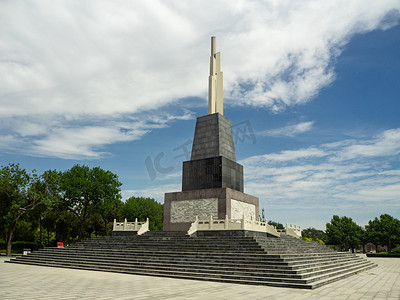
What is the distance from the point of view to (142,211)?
57594 mm

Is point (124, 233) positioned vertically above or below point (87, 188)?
below

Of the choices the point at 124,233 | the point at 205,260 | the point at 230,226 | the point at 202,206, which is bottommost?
the point at 205,260

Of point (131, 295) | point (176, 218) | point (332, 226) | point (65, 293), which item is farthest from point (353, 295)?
point (332, 226)

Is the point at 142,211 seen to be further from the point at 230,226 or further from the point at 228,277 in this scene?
the point at 228,277

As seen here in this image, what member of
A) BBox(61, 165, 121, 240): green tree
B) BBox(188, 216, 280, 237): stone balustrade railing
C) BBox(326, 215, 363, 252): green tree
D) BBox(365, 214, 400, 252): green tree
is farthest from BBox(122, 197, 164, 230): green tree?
BBox(365, 214, 400, 252): green tree

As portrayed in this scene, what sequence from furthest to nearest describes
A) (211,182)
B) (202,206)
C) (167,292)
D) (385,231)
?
1. (385,231)
2. (211,182)
3. (202,206)
4. (167,292)

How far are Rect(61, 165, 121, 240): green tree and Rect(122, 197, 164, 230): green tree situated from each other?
10.6 m

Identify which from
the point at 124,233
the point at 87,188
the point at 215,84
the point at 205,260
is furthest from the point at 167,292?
the point at 87,188

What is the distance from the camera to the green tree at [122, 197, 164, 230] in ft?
186

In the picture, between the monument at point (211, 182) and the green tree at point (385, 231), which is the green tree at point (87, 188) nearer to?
the monument at point (211, 182)

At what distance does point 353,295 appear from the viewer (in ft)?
37.5

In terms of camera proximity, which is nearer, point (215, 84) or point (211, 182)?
point (211, 182)

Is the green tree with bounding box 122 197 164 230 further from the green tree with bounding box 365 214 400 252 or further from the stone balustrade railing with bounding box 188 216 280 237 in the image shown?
the green tree with bounding box 365 214 400 252

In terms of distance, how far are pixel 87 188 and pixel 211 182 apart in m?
20.5
